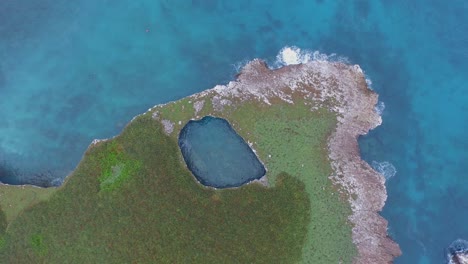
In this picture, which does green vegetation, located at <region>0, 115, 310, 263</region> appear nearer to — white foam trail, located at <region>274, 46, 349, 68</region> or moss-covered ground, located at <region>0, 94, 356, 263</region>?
moss-covered ground, located at <region>0, 94, 356, 263</region>

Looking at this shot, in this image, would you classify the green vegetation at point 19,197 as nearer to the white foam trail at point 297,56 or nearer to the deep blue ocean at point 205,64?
the deep blue ocean at point 205,64

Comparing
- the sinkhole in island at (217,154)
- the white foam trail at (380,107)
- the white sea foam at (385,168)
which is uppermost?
the white foam trail at (380,107)

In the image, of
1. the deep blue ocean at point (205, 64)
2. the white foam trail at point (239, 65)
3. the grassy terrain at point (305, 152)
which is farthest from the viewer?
the white foam trail at point (239, 65)

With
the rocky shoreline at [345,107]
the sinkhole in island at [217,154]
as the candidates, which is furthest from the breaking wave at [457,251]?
the sinkhole in island at [217,154]

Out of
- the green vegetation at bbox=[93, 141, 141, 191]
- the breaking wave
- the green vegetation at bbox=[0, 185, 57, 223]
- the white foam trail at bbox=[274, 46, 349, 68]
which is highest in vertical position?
the white foam trail at bbox=[274, 46, 349, 68]

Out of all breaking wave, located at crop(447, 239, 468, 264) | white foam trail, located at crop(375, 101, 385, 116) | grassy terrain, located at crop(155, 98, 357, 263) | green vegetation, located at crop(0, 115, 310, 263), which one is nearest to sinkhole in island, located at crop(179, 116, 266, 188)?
grassy terrain, located at crop(155, 98, 357, 263)

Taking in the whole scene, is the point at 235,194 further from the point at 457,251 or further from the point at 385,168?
the point at 457,251

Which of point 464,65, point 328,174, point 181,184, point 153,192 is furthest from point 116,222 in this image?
point 464,65
